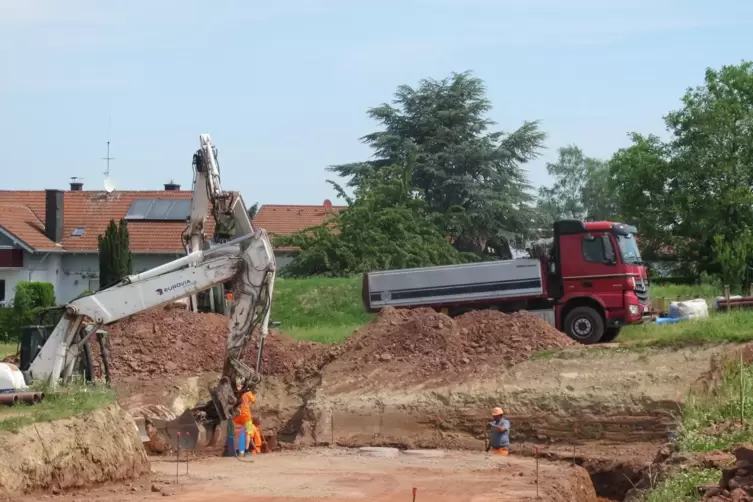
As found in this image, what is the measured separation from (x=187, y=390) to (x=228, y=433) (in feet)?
→ 13.5

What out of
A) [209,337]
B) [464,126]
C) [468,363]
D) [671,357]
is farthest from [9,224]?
[671,357]

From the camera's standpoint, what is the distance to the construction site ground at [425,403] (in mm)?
17672

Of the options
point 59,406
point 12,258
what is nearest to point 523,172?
point 12,258

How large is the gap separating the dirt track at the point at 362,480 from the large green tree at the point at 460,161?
30104 mm

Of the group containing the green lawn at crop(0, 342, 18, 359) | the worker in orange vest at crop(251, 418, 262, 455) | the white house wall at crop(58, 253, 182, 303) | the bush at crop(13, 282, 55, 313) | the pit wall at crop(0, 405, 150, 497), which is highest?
the white house wall at crop(58, 253, 182, 303)

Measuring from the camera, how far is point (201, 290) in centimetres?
2025

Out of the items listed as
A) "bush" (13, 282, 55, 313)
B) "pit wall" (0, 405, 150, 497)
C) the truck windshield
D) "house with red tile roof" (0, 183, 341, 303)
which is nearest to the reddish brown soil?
the truck windshield

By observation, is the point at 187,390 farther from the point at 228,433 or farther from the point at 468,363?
the point at 468,363

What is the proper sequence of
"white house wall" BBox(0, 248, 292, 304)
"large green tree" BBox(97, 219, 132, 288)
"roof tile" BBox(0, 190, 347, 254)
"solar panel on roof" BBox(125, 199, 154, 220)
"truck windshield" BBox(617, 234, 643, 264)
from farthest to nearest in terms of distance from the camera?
"solar panel on roof" BBox(125, 199, 154, 220)
"white house wall" BBox(0, 248, 292, 304)
"roof tile" BBox(0, 190, 347, 254)
"large green tree" BBox(97, 219, 132, 288)
"truck windshield" BBox(617, 234, 643, 264)

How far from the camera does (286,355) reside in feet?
86.6

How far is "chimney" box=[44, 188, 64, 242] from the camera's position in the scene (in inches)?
1987

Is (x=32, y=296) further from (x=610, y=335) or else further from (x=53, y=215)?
(x=610, y=335)

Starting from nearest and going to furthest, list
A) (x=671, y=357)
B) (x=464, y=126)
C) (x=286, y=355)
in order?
(x=671, y=357)
(x=286, y=355)
(x=464, y=126)

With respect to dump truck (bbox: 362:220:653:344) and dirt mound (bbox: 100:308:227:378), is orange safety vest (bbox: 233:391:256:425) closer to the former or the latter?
dirt mound (bbox: 100:308:227:378)
